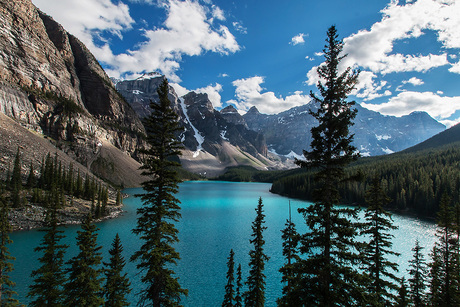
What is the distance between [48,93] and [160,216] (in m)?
162

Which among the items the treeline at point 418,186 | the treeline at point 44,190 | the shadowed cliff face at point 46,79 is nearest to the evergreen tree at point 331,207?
the treeline at point 44,190

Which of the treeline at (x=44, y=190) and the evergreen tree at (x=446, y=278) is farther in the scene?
the treeline at (x=44, y=190)

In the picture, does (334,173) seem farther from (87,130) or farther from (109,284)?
(87,130)

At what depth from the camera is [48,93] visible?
13288 centimetres

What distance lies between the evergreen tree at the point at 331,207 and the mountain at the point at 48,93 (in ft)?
308

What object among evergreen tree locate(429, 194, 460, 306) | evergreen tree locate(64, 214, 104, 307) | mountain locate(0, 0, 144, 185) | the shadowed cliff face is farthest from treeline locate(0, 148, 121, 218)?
the shadowed cliff face

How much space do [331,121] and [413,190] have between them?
9619 centimetres

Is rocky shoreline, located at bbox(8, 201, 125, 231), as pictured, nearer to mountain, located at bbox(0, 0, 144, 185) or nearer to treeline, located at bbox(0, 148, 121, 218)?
treeline, located at bbox(0, 148, 121, 218)

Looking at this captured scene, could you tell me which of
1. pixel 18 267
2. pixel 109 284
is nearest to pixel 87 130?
pixel 18 267

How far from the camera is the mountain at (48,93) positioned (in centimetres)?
10944

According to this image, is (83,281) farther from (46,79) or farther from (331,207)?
(46,79)

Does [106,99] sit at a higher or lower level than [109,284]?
higher

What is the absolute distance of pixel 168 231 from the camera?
14.5 metres

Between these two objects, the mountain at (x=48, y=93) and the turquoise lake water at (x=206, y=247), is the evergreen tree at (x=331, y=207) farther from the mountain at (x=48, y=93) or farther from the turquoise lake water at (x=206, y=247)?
the mountain at (x=48, y=93)
